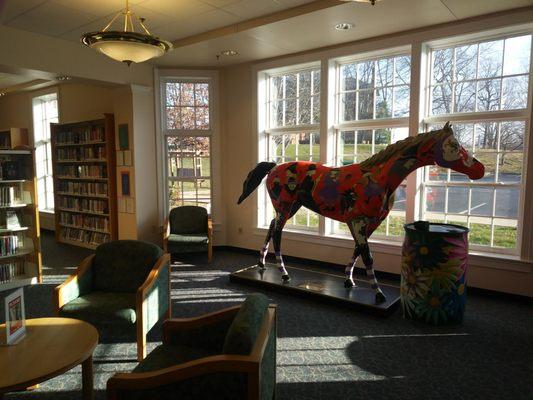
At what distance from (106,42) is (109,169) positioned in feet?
12.4

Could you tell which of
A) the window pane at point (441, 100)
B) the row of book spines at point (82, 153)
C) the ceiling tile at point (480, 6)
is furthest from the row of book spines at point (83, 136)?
the ceiling tile at point (480, 6)

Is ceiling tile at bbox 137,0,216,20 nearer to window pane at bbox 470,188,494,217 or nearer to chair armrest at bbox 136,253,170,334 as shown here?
chair armrest at bbox 136,253,170,334

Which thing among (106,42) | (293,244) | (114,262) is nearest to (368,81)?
(293,244)

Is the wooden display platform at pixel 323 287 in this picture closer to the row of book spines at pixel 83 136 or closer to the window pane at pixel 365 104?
the window pane at pixel 365 104

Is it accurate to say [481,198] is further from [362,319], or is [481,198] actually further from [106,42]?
[106,42]

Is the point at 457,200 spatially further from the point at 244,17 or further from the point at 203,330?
the point at 203,330

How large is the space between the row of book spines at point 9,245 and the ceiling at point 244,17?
250cm

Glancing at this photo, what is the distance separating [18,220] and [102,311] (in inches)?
105

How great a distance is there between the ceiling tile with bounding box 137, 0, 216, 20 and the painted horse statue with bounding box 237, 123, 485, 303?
6.47ft

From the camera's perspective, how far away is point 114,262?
3346 millimetres

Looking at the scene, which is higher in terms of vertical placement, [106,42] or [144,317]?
[106,42]

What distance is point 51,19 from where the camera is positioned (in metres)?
4.39

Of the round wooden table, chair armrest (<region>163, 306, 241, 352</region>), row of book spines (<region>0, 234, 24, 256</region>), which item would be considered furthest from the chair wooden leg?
row of book spines (<region>0, 234, 24, 256</region>)

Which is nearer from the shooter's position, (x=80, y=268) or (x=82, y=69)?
(x=80, y=268)
